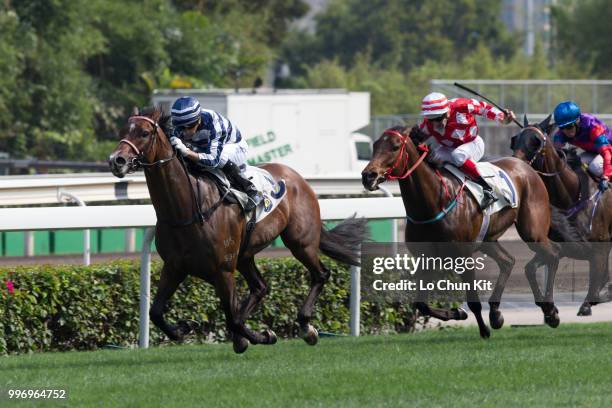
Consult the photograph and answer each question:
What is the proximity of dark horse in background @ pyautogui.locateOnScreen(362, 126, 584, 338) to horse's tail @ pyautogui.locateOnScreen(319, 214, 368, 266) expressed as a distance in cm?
52

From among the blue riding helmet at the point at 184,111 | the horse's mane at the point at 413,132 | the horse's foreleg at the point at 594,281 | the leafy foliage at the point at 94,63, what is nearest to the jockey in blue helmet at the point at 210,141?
the blue riding helmet at the point at 184,111

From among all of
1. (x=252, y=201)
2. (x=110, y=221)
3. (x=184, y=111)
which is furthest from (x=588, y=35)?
(x=184, y=111)

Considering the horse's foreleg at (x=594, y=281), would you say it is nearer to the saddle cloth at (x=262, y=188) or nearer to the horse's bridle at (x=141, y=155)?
the saddle cloth at (x=262, y=188)

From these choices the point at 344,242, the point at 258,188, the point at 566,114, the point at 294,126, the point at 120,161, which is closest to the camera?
the point at 120,161

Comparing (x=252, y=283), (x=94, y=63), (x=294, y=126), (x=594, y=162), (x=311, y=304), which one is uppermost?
(x=94, y=63)

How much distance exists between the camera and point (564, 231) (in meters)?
10.9

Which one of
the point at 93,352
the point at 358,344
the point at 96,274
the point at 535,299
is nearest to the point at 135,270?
the point at 96,274

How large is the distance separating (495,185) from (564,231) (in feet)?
3.71

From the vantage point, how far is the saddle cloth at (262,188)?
29.2ft

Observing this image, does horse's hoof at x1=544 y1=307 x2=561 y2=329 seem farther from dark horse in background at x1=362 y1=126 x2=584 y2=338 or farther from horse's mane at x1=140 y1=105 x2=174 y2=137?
horse's mane at x1=140 y1=105 x2=174 y2=137

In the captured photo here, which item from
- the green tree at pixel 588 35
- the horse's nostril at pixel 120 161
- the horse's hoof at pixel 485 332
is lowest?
the horse's hoof at pixel 485 332

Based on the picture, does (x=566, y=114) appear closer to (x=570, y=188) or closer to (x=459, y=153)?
(x=570, y=188)

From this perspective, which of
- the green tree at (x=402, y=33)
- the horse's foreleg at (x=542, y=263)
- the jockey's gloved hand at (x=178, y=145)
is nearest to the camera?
the jockey's gloved hand at (x=178, y=145)

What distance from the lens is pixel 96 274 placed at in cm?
991
